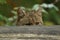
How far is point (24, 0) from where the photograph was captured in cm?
430

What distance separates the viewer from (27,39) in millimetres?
1471

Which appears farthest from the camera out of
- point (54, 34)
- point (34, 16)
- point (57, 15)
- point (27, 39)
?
point (57, 15)

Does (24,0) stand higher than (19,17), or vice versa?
(24,0)

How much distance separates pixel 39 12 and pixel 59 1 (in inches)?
71.2

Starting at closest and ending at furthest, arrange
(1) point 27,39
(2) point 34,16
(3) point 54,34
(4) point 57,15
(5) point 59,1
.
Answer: (1) point 27,39 → (3) point 54,34 → (2) point 34,16 → (4) point 57,15 → (5) point 59,1

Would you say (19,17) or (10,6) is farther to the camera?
(10,6)

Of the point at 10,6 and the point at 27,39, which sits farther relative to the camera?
the point at 10,6

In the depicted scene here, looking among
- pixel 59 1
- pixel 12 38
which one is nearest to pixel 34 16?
pixel 12 38

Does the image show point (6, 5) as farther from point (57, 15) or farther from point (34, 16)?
point (34, 16)

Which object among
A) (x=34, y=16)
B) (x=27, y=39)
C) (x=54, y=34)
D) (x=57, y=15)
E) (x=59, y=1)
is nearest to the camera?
(x=27, y=39)

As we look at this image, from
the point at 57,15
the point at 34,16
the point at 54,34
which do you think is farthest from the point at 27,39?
the point at 57,15

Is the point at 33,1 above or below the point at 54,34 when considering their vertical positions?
above

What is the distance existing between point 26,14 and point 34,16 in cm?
10

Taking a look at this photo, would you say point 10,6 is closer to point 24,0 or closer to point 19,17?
point 24,0
